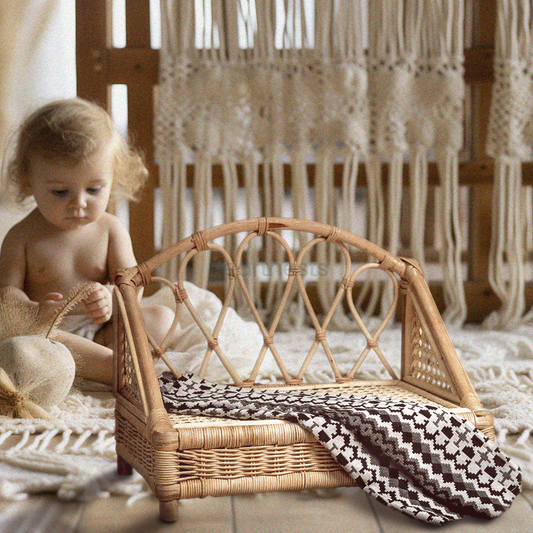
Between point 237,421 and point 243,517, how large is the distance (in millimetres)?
107

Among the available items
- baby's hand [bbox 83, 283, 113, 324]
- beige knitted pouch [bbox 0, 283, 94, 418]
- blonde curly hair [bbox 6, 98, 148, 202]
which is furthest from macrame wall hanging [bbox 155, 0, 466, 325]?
beige knitted pouch [bbox 0, 283, 94, 418]

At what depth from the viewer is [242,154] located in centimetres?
203

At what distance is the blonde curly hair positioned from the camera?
4.29ft

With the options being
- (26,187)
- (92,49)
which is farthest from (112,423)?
(92,49)

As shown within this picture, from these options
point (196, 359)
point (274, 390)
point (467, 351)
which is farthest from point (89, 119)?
point (467, 351)

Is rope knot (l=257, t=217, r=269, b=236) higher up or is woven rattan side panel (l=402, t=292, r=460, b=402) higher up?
rope knot (l=257, t=217, r=269, b=236)

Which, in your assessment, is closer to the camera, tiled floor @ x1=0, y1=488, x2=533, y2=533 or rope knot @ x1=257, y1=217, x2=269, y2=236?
tiled floor @ x1=0, y1=488, x2=533, y2=533

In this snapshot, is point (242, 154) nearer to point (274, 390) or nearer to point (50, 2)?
point (50, 2)

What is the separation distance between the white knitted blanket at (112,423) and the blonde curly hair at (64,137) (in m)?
0.43

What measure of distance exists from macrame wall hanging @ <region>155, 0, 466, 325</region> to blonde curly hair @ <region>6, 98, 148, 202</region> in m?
0.57

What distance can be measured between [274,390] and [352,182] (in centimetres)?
116

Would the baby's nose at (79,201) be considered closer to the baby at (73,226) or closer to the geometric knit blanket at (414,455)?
the baby at (73,226)

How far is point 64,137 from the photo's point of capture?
51.3 inches

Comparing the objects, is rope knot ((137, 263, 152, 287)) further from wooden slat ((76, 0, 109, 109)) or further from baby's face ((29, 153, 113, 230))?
wooden slat ((76, 0, 109, 109))
